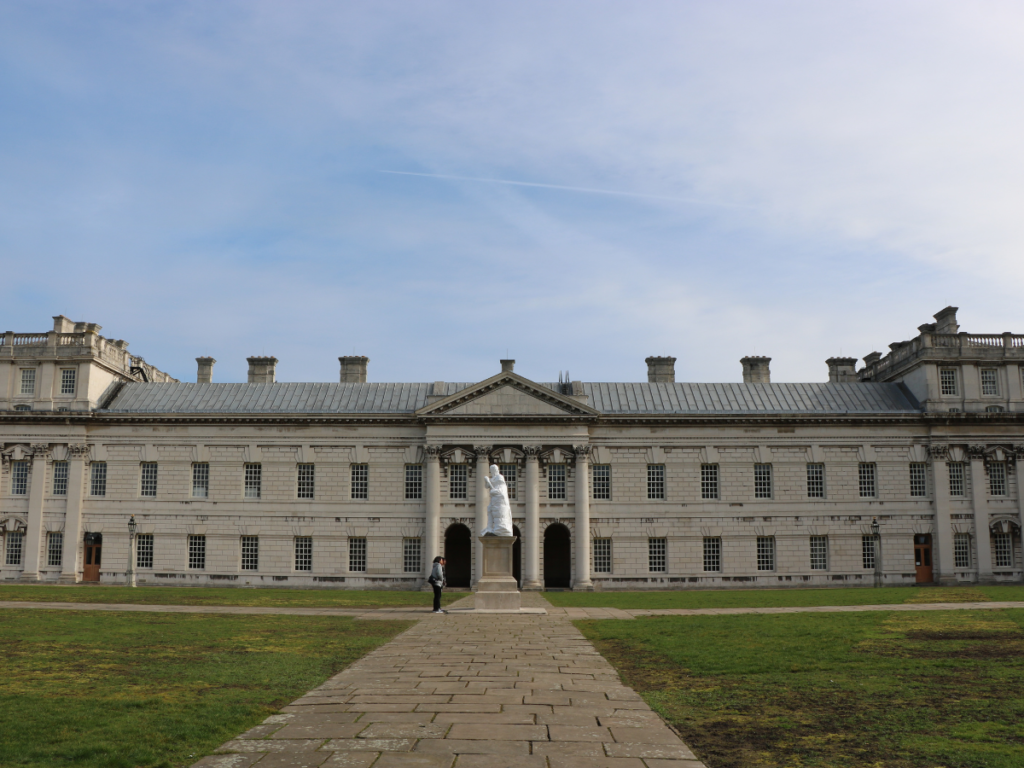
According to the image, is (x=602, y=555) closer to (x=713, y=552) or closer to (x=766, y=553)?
(x=713, y=552)

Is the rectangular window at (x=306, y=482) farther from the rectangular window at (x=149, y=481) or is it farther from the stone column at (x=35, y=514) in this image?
the stone column at (x=35, y=514)

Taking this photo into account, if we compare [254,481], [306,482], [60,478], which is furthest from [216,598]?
[60,478]

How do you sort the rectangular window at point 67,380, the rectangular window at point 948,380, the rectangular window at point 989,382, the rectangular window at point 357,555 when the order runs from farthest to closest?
1. the rectangular window at point 989,382
2. the rectangular window at point 948,380
3. the rectangular window at point 67,380
4. the rectangular window at point 357,555

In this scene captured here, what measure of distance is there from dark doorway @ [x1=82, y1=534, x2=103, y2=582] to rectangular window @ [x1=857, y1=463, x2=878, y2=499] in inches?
1632

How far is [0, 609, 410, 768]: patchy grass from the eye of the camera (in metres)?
8.65

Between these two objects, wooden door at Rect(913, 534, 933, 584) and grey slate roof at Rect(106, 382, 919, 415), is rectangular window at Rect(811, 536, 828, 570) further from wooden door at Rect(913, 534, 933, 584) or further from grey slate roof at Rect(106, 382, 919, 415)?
grey slate roof at Rect(106, 382, 919, 415)

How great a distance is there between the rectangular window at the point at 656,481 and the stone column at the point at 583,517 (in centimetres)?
344

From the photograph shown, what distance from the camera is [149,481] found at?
160ft

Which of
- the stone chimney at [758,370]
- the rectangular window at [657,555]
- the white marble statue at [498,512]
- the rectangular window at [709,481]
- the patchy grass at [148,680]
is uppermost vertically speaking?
the stone chimney at [758,370]

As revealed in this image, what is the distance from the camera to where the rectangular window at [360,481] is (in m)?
48.6

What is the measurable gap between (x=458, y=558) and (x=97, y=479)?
20.4 m

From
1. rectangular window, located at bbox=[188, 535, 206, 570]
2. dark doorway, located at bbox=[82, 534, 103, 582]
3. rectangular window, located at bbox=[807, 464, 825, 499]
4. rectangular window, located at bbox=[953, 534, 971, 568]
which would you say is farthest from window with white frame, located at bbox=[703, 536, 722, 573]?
dark doorway, located at bbox=[82, 534, 103, 582]

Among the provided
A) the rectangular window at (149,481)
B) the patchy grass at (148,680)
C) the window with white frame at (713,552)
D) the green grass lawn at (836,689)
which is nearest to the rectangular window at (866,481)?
the window with white frame at (713,552)

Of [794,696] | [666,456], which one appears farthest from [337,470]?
[794,696]
